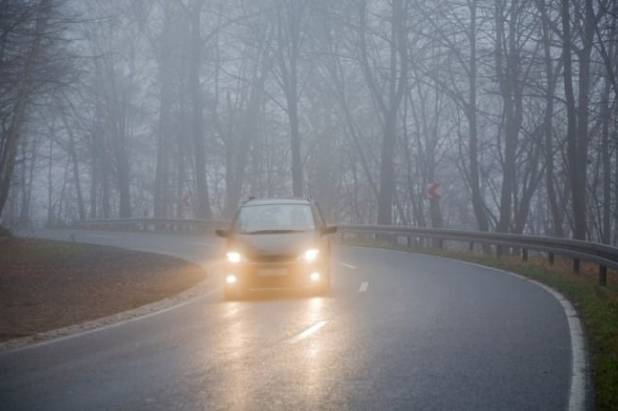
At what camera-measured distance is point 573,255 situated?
51.2 ft

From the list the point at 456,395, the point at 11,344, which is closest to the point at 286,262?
the point at 11,344

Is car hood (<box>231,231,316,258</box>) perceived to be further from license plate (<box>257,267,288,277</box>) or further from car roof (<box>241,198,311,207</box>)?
car roof (<box>241,198,311,207</box>)

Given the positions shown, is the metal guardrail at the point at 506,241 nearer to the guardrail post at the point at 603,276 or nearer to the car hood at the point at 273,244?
the guardrail post at the point at 603,276

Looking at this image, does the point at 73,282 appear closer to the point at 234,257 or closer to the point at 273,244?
the point at 234,257

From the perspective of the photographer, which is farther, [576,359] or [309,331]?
[309,331]

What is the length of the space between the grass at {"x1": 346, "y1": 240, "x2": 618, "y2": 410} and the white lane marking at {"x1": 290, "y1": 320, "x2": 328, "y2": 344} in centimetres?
328

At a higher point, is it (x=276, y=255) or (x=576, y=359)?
(x=276, y=255)

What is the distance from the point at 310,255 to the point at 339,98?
23.6m

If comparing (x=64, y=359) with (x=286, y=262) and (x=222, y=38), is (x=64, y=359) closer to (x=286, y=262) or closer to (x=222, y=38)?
(x=286, y=262)

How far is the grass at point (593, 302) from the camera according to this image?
249 inches

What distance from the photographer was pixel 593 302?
1134 centimetres

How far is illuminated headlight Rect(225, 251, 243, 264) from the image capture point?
12750 mm

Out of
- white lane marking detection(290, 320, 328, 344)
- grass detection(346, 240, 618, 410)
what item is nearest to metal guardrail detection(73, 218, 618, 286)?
grass detection(346, 240, 618, 410)

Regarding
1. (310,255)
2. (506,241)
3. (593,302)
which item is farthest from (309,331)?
(506,241)
